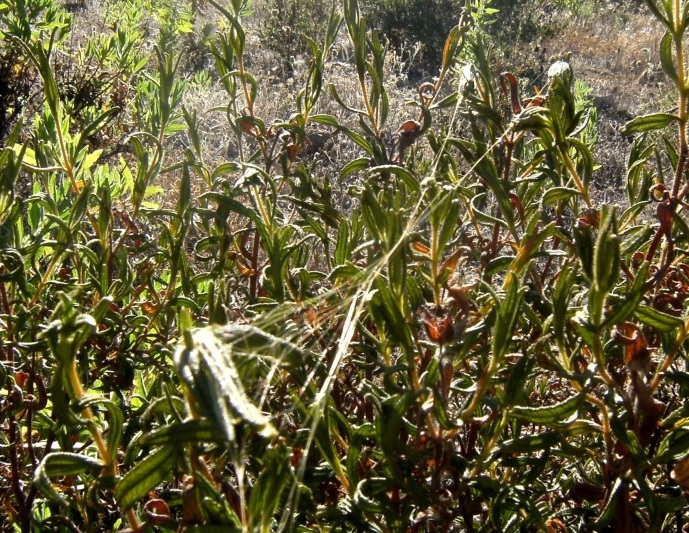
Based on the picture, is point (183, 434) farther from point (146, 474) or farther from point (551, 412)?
point (551, 412)

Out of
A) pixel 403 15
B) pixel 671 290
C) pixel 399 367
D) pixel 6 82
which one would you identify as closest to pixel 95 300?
pixel 399 367

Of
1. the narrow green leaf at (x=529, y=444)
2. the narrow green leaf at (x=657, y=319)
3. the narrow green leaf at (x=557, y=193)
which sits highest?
the narrow green leaf at (x=557, y=193)

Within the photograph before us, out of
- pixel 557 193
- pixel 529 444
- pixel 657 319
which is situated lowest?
A: pixel 529 444

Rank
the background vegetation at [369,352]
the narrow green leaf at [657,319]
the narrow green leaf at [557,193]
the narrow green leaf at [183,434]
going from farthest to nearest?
the narrow green leaf at [557,193] → the narrow green leaf at [657,319] → the background vegetation at [369,352] → the narrow green leaf at [183,434]

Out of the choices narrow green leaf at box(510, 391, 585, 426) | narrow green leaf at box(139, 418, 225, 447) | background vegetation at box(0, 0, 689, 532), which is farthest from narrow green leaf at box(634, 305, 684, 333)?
narrow green leaf at box(139, 418, 225, 447)

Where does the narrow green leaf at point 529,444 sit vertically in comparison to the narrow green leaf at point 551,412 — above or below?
below

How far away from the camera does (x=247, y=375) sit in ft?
1.89

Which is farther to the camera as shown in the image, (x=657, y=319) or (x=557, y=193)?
(x=557, y=193)

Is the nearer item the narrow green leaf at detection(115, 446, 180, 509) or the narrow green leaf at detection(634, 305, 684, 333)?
the narrow green leaf at detection(115, 446, 180, 509)

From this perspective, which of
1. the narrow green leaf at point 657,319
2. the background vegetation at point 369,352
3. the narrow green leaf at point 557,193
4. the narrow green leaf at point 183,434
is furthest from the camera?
the narrow green leaf at point 557,193

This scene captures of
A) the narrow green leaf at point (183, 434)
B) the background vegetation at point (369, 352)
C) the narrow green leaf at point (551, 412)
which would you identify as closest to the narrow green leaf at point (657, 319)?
the background vegetation at point (369, 352)

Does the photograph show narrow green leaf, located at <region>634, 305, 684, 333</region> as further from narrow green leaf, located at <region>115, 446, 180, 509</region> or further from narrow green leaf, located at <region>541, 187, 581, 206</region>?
narrow green leaf, located at <region>115, 446, 180, 509</region>

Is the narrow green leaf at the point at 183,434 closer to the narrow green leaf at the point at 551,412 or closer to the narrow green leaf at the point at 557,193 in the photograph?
the narrow green leaf at the point at 551,412

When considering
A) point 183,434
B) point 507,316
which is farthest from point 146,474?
point 507,316
